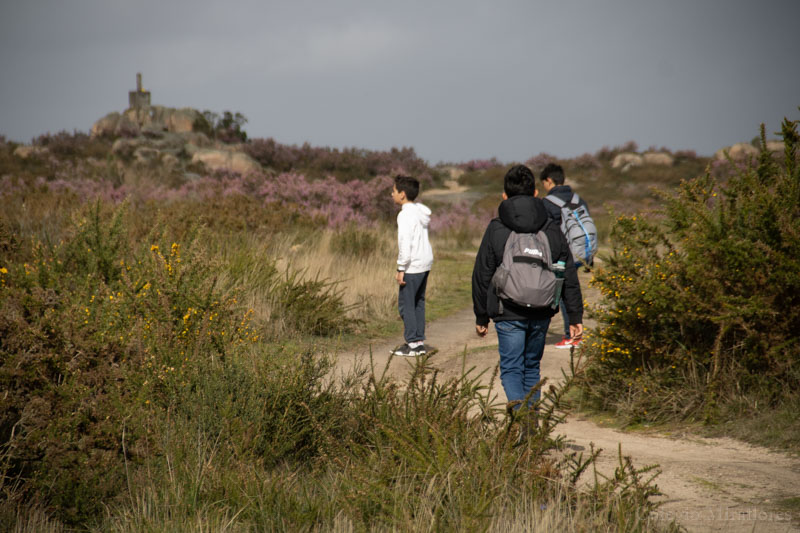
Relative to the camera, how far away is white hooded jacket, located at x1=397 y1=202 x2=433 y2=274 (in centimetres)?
728

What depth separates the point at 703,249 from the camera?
5340 millimetres

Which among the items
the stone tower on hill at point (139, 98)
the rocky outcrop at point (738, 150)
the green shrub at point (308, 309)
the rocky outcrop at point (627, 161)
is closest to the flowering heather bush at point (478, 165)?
the rocky outcrop at point (627, 161)

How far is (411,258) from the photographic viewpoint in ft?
24.2

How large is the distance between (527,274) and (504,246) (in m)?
0.26

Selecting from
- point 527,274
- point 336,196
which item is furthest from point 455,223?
point 527,274

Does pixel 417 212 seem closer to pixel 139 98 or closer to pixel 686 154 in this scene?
pixel 139 98

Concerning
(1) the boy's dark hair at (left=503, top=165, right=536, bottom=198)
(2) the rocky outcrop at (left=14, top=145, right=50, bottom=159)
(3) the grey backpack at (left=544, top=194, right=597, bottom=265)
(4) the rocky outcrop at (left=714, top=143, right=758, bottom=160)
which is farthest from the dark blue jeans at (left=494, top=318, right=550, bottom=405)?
(4) the rocky outcrop at (left=714, top=143, right=758, bottom=160)

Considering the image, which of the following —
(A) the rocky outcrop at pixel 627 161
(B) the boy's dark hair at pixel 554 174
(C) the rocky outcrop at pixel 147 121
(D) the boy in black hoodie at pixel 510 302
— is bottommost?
(D) the boy in black hoodie at pixel 510 302

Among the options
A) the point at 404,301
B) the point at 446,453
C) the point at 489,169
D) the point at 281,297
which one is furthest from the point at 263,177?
the point at 489,169

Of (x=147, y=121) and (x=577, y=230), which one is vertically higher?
(x=147, y=121)

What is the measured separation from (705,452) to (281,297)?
548 cm

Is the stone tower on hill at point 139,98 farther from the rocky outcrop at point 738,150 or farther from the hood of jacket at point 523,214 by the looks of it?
the hood of jacket at point 523,214

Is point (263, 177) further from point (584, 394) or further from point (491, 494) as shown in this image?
point (491, 494)

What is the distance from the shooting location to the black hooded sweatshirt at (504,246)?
4359 millimetres
